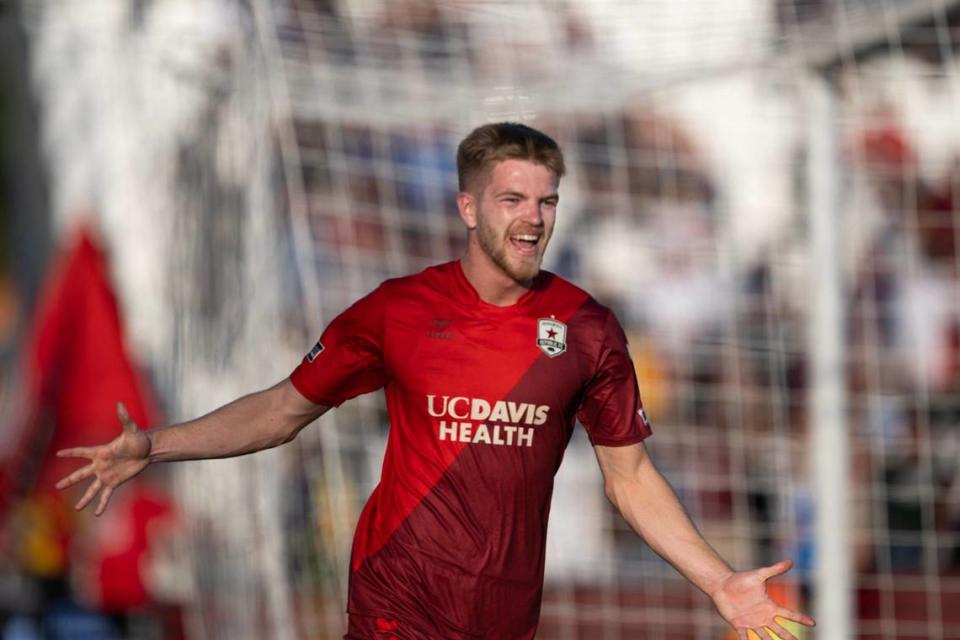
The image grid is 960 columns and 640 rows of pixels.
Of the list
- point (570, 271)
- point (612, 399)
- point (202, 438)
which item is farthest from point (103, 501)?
point (570, 271)

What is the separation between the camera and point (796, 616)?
3980 millimetres

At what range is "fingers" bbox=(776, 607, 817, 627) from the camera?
391 cm

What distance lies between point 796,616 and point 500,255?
1246 mm

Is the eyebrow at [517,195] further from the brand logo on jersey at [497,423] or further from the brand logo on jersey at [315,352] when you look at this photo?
the brand logo on jersey at [315,352]

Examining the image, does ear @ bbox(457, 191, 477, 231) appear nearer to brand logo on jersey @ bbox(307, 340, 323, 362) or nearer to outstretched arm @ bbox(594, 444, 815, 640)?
brand logo on jersey @ bbox(307, 340, 323, 362)

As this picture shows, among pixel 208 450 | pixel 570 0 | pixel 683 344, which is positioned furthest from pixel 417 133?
pixel 208 450

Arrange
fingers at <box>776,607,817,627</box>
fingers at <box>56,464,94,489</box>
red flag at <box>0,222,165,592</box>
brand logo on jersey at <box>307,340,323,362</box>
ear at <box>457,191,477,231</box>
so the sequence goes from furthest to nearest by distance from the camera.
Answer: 1. red flag at <box>0,222,165,592</box>
2. brand logo on jersey at <box>307,340,323,362</box>
3. ear at <box>457,191,477,231</box>
4. fingers at <box>56,464,94,489</box>
5. fingers at <box>776,607,817,627</box>

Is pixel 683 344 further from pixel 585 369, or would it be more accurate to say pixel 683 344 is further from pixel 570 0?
pixel 585 369

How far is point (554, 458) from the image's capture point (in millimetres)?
4492

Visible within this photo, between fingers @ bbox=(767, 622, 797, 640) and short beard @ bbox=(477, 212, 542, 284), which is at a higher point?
short beard @ bbox=(477, 212, 542, 284)

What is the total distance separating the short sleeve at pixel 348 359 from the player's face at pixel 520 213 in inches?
16.6

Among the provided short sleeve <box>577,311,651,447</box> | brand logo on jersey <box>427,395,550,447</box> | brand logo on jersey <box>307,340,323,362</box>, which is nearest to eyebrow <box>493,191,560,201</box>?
short sleeve <box>577,311,651,447</box>

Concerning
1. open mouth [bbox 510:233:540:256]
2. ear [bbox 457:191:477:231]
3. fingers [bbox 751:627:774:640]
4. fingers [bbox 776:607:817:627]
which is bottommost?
fingers [bbox 751:627:774:640]

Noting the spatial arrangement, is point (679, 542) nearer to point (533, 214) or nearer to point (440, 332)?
point (440, 332)
